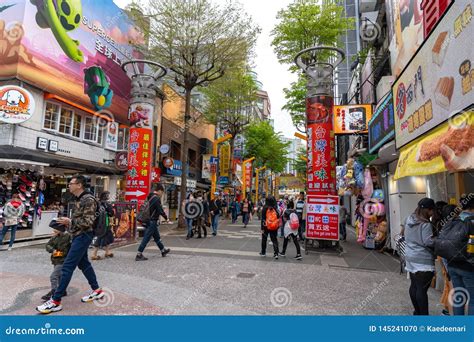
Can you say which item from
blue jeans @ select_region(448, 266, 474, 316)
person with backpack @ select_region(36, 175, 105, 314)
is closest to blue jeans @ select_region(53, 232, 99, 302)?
person with backpack @ select_region(36, 175, 105, 314)

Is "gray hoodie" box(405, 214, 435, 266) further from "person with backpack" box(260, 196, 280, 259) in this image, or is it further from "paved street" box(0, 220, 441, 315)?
"person with backpack" box(260, 196, 280, 259)

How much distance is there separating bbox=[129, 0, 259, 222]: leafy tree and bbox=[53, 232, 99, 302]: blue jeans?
10001 millimetres

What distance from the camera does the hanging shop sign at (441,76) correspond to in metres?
4.06

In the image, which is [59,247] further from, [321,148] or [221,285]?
[321,148]

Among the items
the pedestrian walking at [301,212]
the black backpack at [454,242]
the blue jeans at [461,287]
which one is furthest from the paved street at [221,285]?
the pedestrian walking at [301,212]

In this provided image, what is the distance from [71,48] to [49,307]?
1360 cm

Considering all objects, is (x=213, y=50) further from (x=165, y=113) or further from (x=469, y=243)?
(x=469, y=243)

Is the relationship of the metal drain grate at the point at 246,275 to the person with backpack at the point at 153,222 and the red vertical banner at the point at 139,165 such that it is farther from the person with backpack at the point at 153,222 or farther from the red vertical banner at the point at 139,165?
the red vertical banner at the point at 139,165

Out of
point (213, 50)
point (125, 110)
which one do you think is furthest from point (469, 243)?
point (125, 110)

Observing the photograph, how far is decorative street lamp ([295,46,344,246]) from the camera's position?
29.2ft

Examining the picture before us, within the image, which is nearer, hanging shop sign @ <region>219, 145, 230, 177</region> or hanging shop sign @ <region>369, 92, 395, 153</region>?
hanging shop sign @ <region>369, 92, 395, 153</region>

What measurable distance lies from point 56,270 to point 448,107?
6650 mm

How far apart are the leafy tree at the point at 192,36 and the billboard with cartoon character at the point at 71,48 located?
103 inches

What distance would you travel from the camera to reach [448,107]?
450 centimetres
